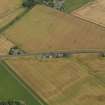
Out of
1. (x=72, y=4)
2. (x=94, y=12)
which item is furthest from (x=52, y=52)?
(x=72, y=4)

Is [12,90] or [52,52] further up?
[52,52]

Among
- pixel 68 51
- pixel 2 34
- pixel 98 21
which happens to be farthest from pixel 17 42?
pixel 98 21

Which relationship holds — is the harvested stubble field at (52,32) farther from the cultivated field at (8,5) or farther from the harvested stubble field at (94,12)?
the cultivated field at (8,5)

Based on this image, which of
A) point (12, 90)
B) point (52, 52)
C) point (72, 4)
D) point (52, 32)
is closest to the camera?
point (12, 90)

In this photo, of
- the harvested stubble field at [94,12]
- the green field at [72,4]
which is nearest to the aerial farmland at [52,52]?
the harvested stubble field at [94,12]

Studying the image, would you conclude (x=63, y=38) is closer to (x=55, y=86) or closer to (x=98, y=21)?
(x=98, y=21)

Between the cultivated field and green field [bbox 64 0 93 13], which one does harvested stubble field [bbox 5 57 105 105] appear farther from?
the cultivated field

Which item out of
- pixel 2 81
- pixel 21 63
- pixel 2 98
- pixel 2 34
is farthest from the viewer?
→ pixel 2 34

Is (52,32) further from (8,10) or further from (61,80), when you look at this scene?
(61,80)
